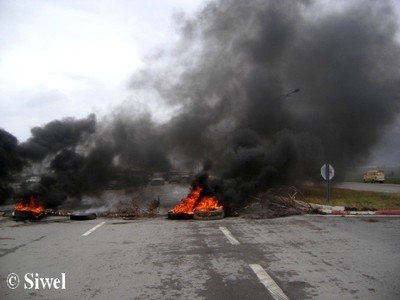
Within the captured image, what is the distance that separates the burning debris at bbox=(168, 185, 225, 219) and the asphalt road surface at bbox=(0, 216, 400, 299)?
186 cm

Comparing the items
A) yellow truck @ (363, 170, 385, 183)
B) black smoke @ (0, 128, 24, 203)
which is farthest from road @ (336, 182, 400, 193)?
black smoke @ (0, 128, 24, 203)

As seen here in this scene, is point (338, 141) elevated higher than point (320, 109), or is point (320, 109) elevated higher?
point (320, 109)

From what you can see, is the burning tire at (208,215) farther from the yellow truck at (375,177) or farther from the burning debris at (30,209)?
the yellow truck at (375,177)

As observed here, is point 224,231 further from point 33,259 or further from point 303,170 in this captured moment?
point 303,170

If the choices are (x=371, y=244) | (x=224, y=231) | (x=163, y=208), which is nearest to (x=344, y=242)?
(x=371, y=244)

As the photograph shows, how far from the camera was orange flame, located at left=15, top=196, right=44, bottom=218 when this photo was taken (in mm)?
14188

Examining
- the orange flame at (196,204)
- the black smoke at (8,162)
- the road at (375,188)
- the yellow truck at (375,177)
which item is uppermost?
the black smoke at (8,162)

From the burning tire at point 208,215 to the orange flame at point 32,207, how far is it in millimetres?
6417

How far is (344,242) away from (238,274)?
364cm

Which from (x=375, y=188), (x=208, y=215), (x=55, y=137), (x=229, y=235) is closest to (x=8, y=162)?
(x=55, y=137)

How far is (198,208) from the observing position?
13867 mm

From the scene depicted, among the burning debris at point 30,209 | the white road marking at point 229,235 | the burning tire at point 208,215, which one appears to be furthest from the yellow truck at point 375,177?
the burning debris at point 30,209

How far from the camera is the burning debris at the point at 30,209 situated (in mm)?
14102

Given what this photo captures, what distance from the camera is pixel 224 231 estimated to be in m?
Result: 10.0
